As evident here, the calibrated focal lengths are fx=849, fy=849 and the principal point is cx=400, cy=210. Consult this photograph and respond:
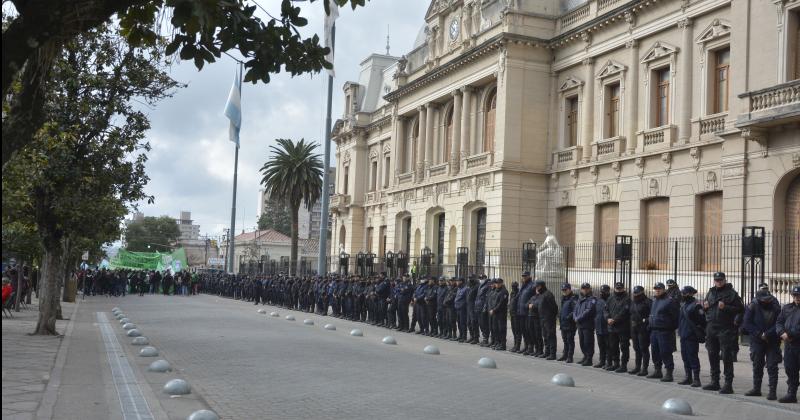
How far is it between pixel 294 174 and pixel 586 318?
46.6m

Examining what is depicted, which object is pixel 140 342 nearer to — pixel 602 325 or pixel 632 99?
pixel 602 325

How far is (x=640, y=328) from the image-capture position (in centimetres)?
1552

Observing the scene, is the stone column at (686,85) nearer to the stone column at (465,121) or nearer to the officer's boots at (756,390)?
the stone column at (465,121)

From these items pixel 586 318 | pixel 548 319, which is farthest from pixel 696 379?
pixel 548 319

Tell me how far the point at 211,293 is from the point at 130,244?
68442mm

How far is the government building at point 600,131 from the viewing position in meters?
24.5

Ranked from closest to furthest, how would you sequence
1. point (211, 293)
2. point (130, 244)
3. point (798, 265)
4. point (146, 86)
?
point (146, 86)
point (798, 265)
point (211, 293)
point (130, 244)

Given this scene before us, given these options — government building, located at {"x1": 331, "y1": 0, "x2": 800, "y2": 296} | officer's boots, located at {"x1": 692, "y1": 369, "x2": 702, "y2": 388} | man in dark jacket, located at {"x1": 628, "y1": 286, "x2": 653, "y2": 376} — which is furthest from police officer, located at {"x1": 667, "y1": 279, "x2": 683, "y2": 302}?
government building, located at {"x1": 331, "y1": 0, "x2": 800, "y2": 296}

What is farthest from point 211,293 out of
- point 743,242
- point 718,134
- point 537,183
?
point 743,242

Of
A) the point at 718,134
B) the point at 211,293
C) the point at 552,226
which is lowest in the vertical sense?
the point at 211,293

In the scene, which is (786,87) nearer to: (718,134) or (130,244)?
(718,134)

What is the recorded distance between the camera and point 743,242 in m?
18.9

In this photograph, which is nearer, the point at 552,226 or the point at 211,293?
the point at 552,226

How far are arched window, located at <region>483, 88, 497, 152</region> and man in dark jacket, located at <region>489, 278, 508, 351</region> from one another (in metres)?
20.4
